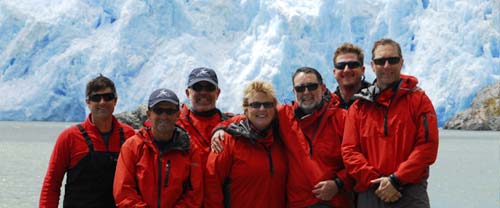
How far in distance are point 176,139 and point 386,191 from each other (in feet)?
3.68

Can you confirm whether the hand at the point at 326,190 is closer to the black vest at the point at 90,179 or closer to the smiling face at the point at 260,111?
A: the smiling face at the point at 260,111

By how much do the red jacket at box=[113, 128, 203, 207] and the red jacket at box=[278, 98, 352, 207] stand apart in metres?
0.56

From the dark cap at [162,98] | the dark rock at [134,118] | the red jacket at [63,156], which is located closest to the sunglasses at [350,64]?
the dark cap at [162,98]

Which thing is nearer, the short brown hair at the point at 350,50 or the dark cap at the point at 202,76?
the dark cap at the point at 202,76

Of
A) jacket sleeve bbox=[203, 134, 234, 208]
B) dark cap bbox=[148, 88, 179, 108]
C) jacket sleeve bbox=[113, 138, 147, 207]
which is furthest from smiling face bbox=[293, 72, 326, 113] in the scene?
jacket sleeve bbox=[113, 138, 147, 207]

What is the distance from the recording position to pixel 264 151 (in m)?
3.23

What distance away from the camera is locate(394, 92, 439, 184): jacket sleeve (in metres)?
2.91

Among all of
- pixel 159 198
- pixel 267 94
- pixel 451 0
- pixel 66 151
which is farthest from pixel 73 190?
pixel 451 0

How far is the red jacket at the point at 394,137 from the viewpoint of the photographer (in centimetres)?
295

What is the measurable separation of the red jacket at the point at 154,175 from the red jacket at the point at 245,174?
0.15 meters

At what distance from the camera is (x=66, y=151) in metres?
3.18

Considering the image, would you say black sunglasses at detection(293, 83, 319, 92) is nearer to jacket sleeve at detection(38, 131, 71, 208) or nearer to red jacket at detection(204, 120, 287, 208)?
red jacket at detection(204, 120, 287, 208)

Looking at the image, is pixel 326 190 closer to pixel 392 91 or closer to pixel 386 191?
pixel 386 191

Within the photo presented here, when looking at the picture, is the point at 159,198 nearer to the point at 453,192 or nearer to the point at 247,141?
the point at 247,141
